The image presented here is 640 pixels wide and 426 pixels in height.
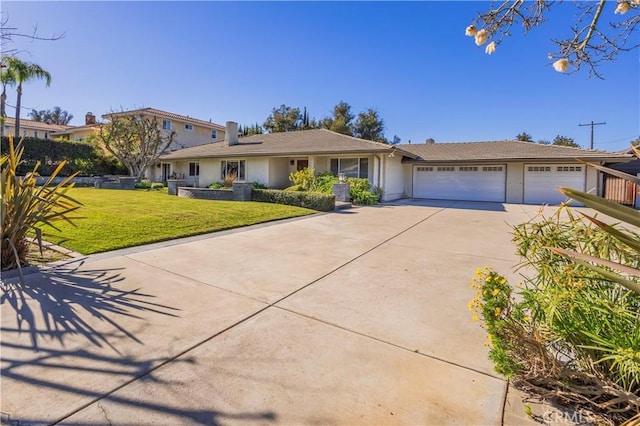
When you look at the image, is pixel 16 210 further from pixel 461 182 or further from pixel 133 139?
pixel 133 139

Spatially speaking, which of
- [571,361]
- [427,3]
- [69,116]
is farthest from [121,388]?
[69,116]

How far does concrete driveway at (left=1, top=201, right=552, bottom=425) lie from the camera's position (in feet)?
6.89

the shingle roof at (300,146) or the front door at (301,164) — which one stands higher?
the shingle roof at (300,146)

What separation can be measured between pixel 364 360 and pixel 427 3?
10.0 meters

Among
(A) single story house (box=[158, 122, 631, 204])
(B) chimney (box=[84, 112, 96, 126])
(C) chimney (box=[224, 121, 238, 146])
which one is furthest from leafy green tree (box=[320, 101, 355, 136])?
(B) chimney (box=[84, 112, 96, 126])

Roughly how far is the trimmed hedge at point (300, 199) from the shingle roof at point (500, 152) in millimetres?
9530

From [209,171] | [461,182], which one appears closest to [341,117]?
[209,171]

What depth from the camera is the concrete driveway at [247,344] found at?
6.89 feet

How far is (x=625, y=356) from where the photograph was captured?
1679mm

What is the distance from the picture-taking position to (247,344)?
289cm

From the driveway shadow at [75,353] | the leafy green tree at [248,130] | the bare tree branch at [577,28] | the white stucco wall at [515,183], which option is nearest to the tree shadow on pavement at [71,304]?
the driveway shadow at [75,353]

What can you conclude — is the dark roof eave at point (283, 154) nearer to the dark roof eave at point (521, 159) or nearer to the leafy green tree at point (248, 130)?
the dark roof eave at point (521, 159)

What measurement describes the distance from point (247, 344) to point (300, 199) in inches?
444

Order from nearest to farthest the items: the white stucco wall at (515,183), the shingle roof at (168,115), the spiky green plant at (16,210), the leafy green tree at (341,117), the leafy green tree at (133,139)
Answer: the spiky green plant at (16,210)
the white stucco wall at (515,183)
the leafy green tree at (133,139)
the shingle roof at (168,115)
the leafy green tree at (341,117)
